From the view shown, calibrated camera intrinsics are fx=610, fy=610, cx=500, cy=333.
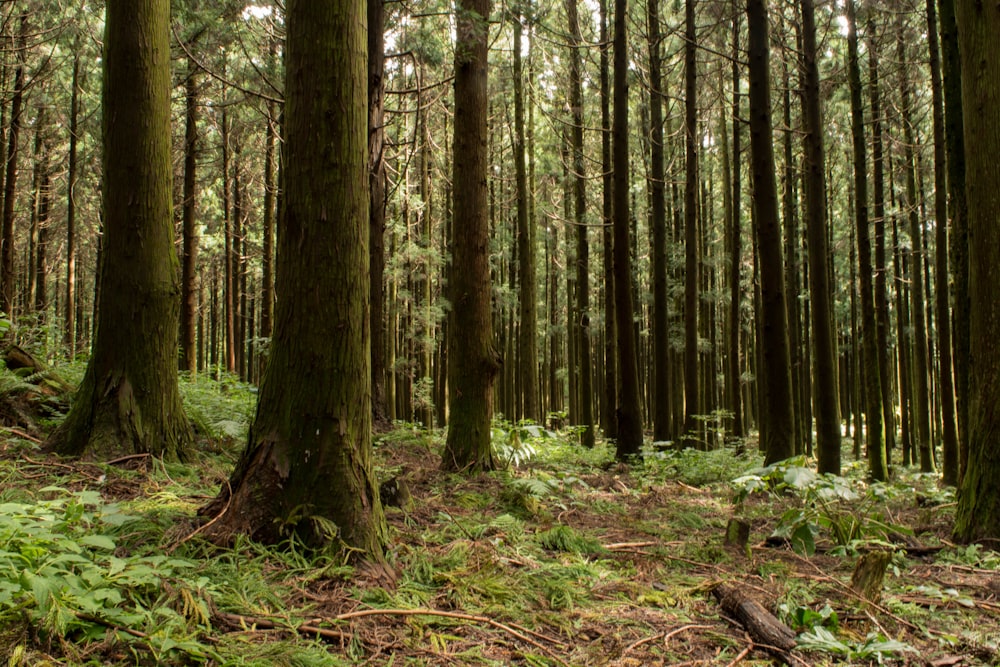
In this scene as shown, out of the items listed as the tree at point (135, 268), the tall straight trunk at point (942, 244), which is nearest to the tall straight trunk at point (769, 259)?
the tall straight trunk at point (942, 244)

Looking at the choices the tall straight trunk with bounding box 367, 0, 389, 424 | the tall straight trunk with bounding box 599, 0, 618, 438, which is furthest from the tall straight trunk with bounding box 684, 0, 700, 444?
the tall straight trunk with bounding box 367, 0, 389, 424

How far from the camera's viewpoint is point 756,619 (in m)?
3.08

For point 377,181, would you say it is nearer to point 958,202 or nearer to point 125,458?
point 125,458

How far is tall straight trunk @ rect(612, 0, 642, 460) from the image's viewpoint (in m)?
9.45

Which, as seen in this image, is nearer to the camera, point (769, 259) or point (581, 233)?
point (769, 259)

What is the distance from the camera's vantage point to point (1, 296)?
534 inches

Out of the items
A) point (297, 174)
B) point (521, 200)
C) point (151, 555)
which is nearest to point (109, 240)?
point (297, 174)

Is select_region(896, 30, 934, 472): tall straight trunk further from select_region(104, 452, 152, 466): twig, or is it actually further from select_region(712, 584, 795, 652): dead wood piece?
select_region(104, 452, 152, 466): twig

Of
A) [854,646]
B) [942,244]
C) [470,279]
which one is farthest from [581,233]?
[854,646]

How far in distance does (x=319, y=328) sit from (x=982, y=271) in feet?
16.7

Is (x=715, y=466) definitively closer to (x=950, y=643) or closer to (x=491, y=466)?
(x=491, y=466)

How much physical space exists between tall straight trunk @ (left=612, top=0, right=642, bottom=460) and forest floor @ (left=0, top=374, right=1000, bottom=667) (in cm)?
393

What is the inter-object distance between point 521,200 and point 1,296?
1183 centimetres

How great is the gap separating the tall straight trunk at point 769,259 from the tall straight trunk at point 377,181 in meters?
4.86
